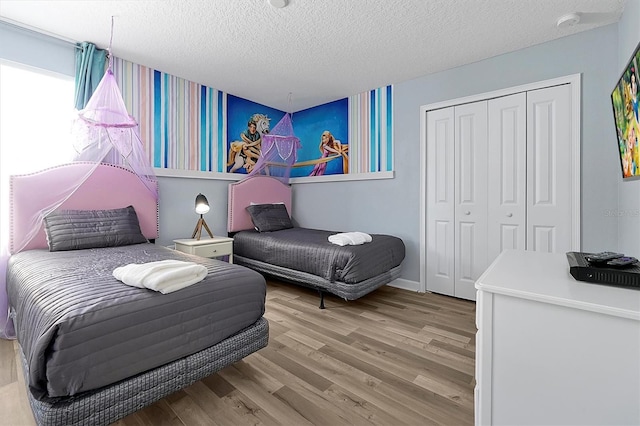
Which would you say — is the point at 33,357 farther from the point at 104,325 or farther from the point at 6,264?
the point at 6,264

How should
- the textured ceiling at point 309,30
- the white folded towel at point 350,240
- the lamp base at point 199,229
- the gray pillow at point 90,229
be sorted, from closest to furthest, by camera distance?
the textured ceiling at point 309,30, the gray pillow at point 90,229, the white folded towel at point 350,240, the lamp base at point 199,229

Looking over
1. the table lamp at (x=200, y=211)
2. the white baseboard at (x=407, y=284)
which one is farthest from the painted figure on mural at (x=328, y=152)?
the table lamp at (x=200, y=211)

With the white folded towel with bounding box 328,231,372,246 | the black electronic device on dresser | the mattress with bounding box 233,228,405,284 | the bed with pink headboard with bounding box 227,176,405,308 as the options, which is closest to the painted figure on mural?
the bed with pink headboard with bounding box 227,176,405,308

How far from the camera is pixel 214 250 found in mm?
3428

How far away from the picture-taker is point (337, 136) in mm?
4422

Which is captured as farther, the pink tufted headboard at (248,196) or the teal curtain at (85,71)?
the pink tufted headboard at (248,196)

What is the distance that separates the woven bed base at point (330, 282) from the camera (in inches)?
110

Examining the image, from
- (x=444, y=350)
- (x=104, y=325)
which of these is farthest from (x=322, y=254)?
(x=104, y=325)

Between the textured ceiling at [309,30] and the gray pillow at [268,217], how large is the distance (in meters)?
1.77

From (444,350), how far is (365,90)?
3.31 metres

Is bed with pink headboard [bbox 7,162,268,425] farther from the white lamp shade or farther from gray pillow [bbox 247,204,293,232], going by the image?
gray pillow [bbox 247,204,293,232]

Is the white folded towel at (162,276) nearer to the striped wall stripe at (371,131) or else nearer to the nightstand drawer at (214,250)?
the nightstand drawer at (214,250)

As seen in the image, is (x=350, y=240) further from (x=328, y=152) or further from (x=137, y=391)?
(x=137, y=391)

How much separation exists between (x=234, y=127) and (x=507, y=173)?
355cm
